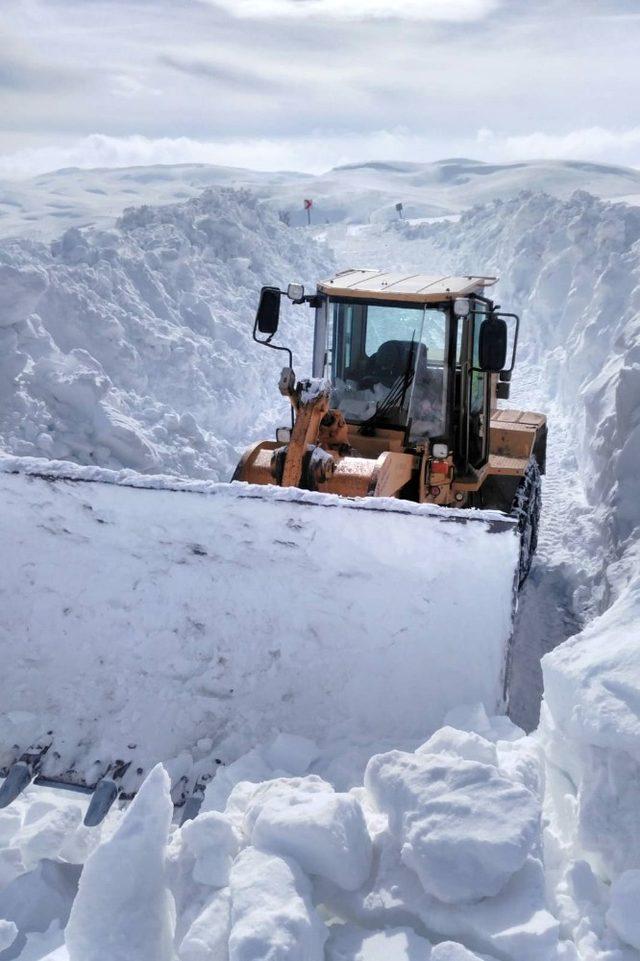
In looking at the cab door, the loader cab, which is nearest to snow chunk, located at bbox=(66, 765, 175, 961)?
the loader cab

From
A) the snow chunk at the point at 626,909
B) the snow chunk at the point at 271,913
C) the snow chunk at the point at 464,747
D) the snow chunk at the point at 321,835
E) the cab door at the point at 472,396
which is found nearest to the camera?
the snow chunk at the point at 271,913

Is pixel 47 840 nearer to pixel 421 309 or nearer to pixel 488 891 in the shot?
pixel 488 891

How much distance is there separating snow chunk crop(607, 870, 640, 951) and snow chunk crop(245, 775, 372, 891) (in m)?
0.65

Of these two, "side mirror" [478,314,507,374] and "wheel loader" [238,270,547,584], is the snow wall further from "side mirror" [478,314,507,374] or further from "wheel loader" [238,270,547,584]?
"side mirror" [478,314,507,374]

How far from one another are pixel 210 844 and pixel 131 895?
0.24 meters

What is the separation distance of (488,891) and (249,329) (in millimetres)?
10938

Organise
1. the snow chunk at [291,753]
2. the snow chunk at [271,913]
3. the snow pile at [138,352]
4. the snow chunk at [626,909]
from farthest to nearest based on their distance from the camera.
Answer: the snow pile at [138,352] < the snow chunk at [291,753] < the snow chunk at [626,909] < the snow chunk at [271,913]

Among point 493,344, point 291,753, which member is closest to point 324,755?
point 291,753

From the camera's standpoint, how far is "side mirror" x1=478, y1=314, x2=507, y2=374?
14.7 feet

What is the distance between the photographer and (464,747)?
104 inches

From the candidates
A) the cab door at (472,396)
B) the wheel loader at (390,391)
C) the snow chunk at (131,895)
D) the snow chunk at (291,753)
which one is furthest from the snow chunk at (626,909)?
the cab door at (472,396)

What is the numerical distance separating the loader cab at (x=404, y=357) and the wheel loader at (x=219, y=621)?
1432 millimetres

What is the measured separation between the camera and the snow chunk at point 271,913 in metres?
1.99

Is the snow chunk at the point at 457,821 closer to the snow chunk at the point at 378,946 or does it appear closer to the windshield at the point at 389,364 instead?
the snow chunk at the point at 378,946
